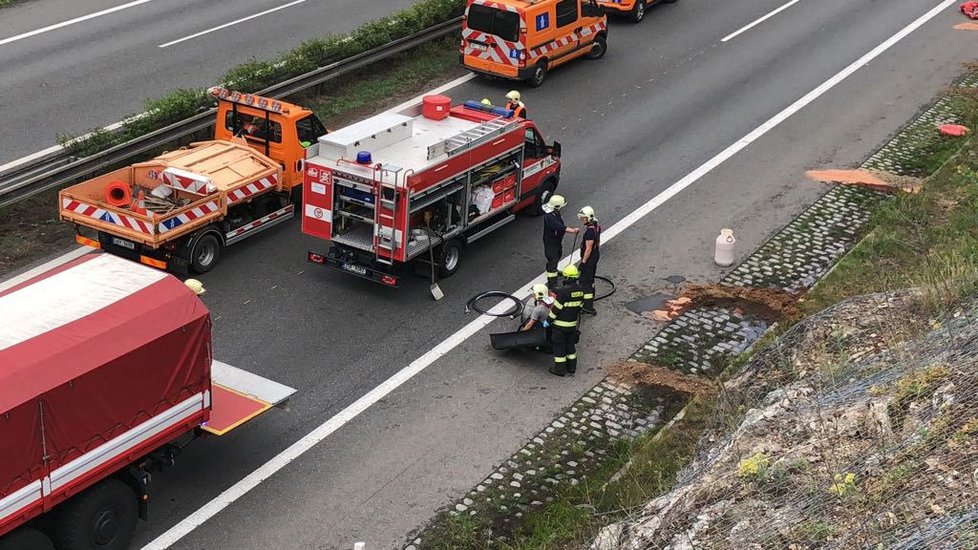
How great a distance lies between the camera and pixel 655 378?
15391 millimetres

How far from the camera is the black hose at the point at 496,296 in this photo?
1695 cm

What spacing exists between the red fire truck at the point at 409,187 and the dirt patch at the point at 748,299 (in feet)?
11.1

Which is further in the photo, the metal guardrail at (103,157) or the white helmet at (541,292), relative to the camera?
the metal guardrail at (103,157)

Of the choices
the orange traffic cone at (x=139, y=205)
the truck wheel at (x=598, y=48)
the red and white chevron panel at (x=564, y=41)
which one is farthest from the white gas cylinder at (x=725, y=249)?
the truck wheel at (x=598, y=48)

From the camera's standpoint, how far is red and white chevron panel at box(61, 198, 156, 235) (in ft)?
54.1

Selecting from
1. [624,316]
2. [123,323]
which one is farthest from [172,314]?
[624,316]

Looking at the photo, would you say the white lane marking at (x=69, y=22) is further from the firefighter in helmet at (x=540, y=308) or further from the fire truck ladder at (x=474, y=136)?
the firefighter in helmet at (x=540, y=308)

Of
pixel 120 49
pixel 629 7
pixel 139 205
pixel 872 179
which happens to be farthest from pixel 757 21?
pixel 139 205

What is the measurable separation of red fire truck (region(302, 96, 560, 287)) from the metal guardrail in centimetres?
374

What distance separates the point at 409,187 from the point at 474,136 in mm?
1921

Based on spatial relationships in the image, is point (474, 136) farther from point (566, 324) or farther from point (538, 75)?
point (538, 75)

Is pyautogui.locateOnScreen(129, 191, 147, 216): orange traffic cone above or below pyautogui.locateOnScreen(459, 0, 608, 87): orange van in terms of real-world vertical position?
below

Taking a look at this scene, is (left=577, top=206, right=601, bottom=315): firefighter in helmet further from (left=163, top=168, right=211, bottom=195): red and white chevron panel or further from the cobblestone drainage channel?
(left=163, top=168, right=211, bottom=195): red and white chevron panel

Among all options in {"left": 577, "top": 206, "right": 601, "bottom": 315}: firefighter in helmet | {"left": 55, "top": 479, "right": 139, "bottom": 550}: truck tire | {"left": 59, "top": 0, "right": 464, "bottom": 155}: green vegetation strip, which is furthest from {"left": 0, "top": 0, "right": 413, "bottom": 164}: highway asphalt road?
{"left": 55, "top": 479, "right": 139, "bottom": 550}: truck tire
